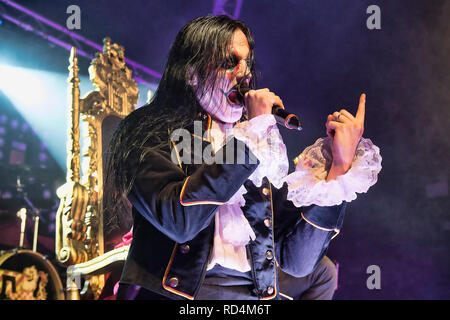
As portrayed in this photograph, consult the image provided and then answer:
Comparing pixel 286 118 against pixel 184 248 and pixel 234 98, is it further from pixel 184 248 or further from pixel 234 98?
pixel 184 248

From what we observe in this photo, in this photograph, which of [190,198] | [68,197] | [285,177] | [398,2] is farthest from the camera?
[398,2]

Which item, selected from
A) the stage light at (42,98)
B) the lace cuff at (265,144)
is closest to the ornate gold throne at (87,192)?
the stage light at (42,98)

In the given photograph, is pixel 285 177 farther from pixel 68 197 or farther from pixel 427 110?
pixel 427 110

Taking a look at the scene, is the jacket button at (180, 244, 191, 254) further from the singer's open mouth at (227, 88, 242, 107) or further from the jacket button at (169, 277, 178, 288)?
the singer's open mouth at (227, 88, 242, 107)

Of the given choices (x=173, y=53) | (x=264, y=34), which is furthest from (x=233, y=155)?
(x=264, y=34)

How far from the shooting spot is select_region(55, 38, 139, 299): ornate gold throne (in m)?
1.83

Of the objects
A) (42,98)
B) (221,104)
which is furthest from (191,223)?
(42,98)

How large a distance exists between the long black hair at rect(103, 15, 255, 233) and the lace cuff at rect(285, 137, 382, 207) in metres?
0.30

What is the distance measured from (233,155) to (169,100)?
0.33m

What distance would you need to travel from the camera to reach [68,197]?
187 cm

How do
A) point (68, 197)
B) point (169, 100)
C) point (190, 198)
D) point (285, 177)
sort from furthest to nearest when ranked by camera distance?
point (68, 197), point (169, 100), point (285, 177), point (190, 198)

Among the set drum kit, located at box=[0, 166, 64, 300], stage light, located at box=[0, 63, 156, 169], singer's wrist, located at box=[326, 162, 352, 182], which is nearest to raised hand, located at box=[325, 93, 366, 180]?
singer's wrist, located at box=[326, 162, 352, 182]

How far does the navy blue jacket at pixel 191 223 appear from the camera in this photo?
0.88 metres

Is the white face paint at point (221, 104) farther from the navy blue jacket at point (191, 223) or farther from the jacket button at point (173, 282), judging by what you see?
the jacket button at point (173, 282)
